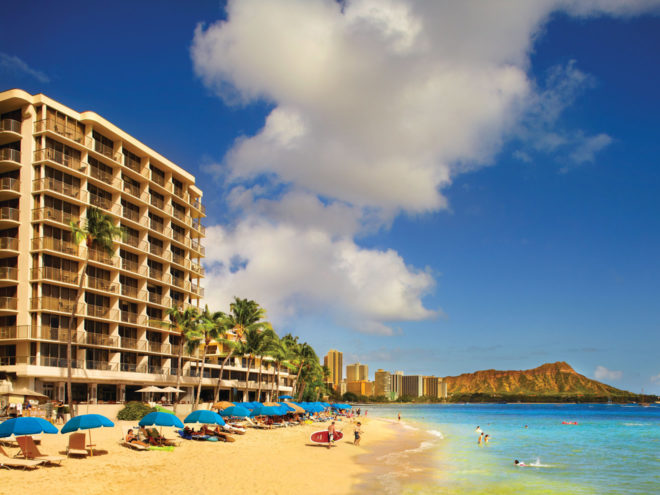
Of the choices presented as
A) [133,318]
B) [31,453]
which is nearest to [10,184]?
[133,318]

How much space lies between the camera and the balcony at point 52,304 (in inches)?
1745

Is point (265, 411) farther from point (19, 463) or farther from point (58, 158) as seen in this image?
point (58, 158)

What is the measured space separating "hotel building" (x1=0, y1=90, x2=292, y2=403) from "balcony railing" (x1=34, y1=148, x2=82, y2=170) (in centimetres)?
9

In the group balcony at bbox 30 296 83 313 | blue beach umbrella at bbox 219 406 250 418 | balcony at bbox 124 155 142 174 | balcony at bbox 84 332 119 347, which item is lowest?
blue beach umbrella at bbox 219 406 250 418

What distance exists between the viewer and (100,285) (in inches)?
2004

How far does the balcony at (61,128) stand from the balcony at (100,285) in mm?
12751

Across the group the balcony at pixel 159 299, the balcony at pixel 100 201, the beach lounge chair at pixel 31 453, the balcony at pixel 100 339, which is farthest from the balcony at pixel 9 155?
the beach lounge chair at pixel 31 453

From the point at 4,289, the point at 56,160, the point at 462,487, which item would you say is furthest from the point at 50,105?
the point at 462,487

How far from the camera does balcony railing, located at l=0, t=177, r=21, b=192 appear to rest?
46.1m

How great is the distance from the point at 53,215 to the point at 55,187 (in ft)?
8.25

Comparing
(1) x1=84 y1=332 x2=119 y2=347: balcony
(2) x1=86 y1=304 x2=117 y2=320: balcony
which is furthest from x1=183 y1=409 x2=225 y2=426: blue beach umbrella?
(2) x1=86 y1=304 x2=117 y2=320: balcony

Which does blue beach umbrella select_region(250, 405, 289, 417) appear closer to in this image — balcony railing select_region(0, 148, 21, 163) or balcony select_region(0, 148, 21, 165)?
balcony select_region(0, 148, 21, 165)

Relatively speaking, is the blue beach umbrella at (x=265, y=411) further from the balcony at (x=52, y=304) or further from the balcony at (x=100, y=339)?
the balcony at (x=52, y=304)

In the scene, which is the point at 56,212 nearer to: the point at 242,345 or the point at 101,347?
the point at 101,347
